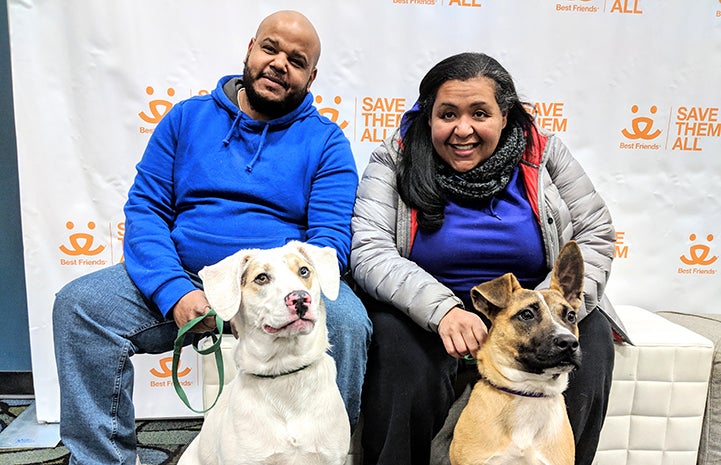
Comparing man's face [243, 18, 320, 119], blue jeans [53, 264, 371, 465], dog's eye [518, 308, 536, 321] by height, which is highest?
man's face [243, 18, 320, 119]

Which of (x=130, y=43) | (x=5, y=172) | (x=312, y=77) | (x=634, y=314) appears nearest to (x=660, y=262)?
(x=634, y=314)

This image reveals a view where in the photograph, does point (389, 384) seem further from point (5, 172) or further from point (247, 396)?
point (5, 172)

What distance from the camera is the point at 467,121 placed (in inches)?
71.0

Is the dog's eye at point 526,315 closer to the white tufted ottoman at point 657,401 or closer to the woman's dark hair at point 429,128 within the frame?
the woman's dark hair at point 429,128

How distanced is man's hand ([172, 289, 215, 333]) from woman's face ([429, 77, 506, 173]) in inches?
36.9

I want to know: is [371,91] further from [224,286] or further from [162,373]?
[162,373]

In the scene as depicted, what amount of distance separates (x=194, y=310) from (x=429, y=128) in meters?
1.03

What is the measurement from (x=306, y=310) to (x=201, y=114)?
1.06 metres

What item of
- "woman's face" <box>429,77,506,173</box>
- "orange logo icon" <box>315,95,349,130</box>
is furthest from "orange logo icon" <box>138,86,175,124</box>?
"woman's face" <box>429,77,506,173</box>

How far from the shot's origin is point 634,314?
246cm

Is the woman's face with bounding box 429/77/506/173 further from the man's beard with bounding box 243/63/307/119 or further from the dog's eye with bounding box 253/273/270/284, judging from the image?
the dog's eye with bounding box 253/273/270/284

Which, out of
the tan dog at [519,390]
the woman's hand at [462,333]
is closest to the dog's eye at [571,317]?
the tan dog at [519,390]

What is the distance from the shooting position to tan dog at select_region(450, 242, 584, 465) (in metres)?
1.44

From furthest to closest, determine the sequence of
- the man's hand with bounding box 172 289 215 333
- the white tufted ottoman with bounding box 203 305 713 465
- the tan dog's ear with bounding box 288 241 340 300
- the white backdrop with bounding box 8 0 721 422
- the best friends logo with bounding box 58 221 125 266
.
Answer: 1. the best friends logo with bounding box 58 221 125 266
2. the white backdrop with bounding box 8 0 721 422
3. the white tufted ottoman with bounding box 203 305 713 465
4. the man's hand with bounding box 172 289 215 333
5. the tan dog's ear with bounding box 288 241 340 300
